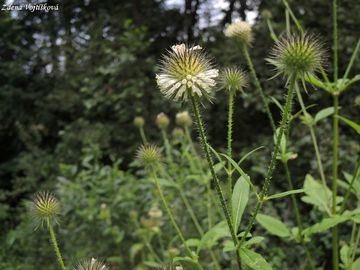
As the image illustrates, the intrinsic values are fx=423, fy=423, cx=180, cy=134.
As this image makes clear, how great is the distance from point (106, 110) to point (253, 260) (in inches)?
234

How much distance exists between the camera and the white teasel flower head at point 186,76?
136 centimetres

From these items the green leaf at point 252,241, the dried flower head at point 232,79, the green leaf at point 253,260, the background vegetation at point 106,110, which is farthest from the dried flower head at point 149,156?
the background vegetation at point 106,110

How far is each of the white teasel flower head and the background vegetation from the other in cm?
264

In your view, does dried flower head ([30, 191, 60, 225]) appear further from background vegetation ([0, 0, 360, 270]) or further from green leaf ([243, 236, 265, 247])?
background vegetation ([0, 0, 360, 270])

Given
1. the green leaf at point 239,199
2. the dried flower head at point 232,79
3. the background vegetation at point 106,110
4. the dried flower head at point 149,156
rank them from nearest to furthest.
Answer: the green leaf at point 239,199 → the dried flower head at point 232,79 → the dried flower head at point 149,156 → the background vegetation at point 106,110

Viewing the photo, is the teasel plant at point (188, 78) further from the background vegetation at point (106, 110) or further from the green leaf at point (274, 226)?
the background vegetation at point (106, 110)

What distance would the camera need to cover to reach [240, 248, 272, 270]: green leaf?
136cm

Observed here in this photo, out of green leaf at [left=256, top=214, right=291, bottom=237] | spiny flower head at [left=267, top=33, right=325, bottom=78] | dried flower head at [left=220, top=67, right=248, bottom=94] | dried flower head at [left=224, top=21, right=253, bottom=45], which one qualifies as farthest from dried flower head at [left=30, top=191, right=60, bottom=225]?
dried flower head at [left=224, top=21, right=253, bottom=45]

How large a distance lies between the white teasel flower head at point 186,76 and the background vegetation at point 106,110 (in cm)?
264

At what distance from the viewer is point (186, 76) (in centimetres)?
136

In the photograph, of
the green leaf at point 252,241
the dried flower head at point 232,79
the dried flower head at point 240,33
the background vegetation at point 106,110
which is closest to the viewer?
the green leaf at point 252,241

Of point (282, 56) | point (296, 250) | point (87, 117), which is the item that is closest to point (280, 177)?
point (296, 250)

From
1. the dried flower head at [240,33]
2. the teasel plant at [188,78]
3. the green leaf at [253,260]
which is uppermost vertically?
the dried flower head at [240,33]

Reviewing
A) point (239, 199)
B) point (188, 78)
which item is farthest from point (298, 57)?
point (239, 199)
